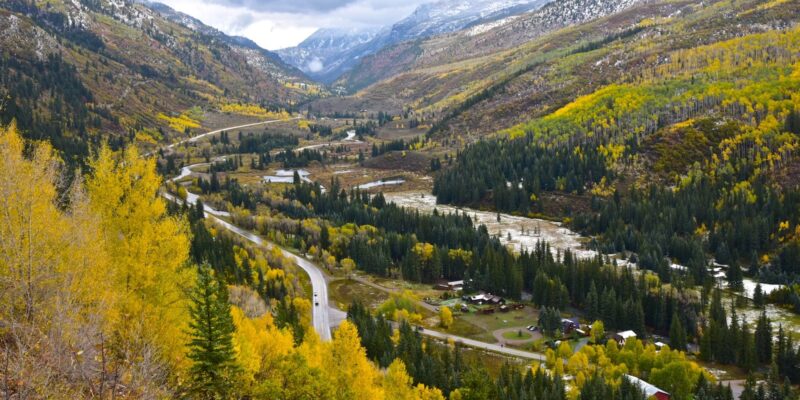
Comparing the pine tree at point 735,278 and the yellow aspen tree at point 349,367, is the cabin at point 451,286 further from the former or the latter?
the yellow aspen tree at point 349,367

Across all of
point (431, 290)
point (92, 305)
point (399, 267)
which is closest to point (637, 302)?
point (431, 290)

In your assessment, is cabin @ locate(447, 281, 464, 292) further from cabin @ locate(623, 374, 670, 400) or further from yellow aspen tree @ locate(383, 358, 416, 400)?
yellow aspen tree @ locate(383, 358, 416, 400)

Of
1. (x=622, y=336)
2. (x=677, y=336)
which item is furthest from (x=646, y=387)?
(x=677, y=336)

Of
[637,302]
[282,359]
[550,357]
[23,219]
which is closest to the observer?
[23,219]

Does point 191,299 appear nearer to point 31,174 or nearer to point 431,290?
point 31,174

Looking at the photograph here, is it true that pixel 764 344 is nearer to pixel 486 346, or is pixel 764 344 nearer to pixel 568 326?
pixel 568 326

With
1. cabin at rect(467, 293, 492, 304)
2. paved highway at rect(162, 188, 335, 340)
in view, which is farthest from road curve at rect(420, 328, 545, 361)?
paved highway at rect(162, 188, 335, 340)
